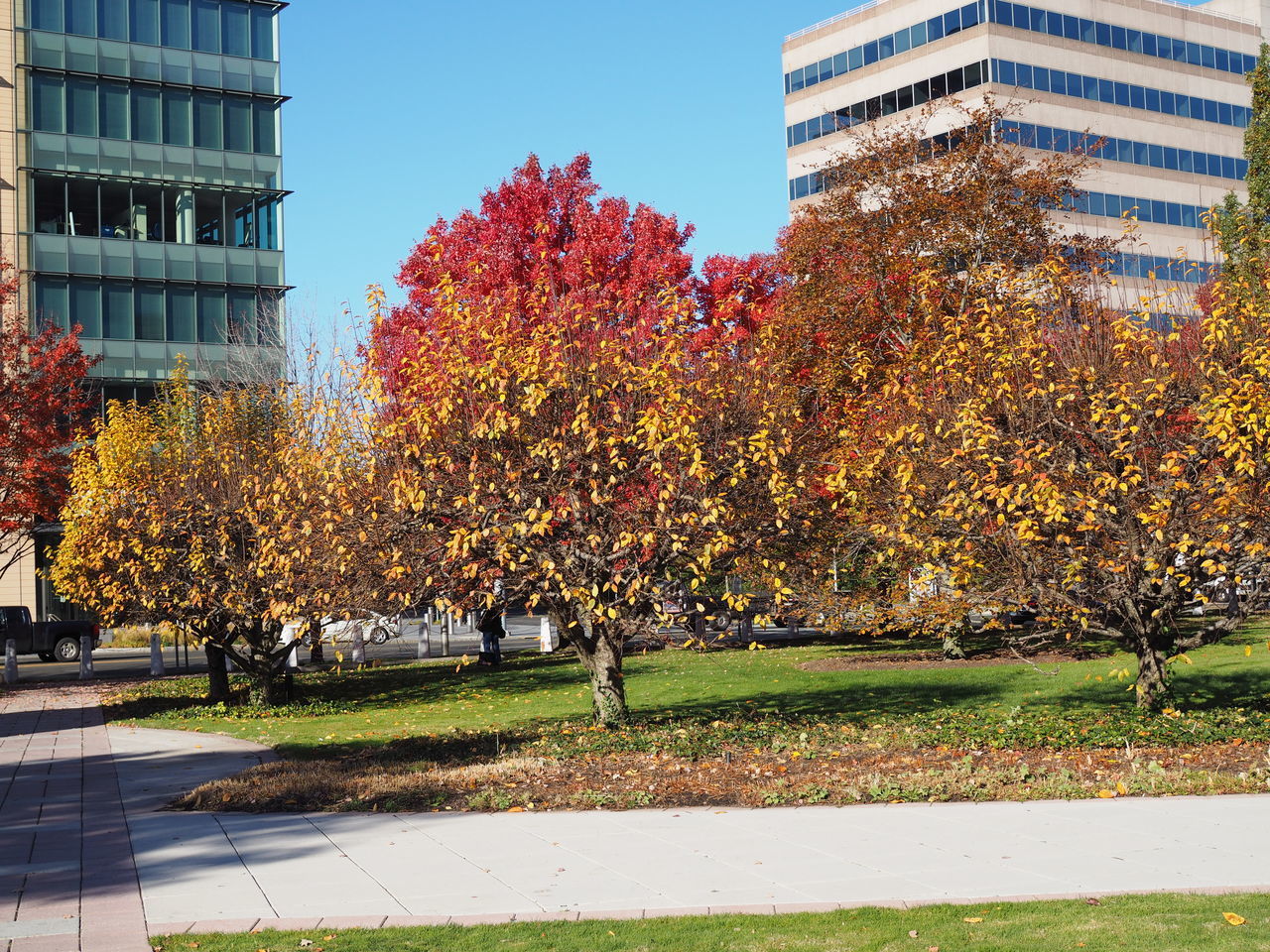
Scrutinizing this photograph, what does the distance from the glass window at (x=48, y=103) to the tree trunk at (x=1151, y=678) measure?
42774 mm

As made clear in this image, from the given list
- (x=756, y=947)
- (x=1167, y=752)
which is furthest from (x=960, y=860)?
(x=1167, y=752)

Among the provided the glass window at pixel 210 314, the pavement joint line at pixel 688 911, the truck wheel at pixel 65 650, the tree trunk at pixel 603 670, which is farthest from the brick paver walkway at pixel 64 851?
the glass window at pixel 210 314

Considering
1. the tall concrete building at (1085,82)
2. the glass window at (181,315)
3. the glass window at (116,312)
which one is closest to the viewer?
the glass window at (116,312)

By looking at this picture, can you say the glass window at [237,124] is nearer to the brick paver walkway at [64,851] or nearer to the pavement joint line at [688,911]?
the brick paver walkway at [64,851]

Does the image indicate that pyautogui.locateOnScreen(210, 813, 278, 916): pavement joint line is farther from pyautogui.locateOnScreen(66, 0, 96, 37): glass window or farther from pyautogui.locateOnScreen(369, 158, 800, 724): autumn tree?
pyautogui.locateOnScreen(66, 0, 96, 37): glass window

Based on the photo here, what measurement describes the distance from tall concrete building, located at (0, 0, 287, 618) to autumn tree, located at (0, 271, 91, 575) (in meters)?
12.3

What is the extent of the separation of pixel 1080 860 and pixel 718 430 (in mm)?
6129

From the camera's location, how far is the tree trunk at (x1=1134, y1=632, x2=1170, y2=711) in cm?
1456

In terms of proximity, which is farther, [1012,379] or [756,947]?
[1012,379]

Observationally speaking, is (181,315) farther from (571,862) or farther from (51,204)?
(571,862)

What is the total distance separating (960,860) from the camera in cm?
823

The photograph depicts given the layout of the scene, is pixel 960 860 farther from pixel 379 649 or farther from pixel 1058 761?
pixel 379 649

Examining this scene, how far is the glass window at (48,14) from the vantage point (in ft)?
149

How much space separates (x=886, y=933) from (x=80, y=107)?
47.1 metres
